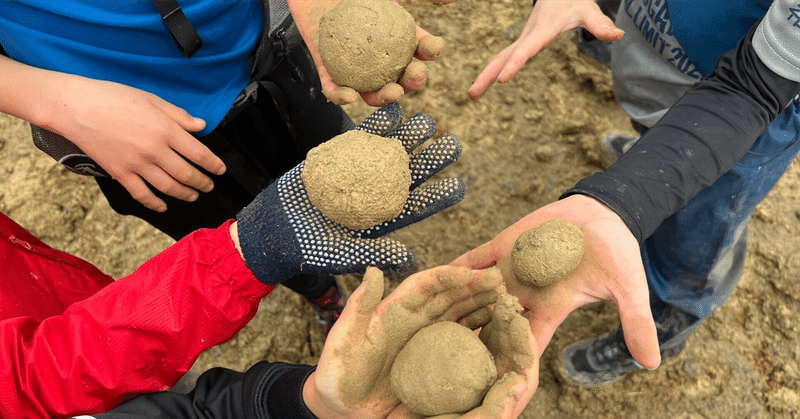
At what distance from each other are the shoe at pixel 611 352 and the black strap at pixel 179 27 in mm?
1802

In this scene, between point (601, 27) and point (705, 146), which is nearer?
point (705, 146)

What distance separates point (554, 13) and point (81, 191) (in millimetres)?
2519

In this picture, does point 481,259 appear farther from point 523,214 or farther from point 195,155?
point 523,214

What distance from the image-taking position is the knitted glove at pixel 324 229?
1.36 meters

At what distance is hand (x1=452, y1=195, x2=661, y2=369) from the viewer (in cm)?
124

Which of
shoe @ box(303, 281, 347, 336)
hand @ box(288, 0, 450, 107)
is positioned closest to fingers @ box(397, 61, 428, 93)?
hand @ box(288, 0, 450, 107)

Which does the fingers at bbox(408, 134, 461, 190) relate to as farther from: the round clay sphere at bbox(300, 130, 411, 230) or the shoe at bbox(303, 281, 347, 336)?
the shoe at bbox(303, 281, 347, 336)

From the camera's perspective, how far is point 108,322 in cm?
121

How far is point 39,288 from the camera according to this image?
1.38 meters

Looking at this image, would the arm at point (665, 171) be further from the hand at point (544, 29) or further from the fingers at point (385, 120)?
the fingers at point (385, 120)

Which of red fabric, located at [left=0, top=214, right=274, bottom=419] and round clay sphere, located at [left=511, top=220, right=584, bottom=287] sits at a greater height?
red fabric, located at [left=0, top=214, right=274, bottom=419]

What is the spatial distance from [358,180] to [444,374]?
58 centimetres

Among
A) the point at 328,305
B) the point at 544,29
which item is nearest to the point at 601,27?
the point at 544,29

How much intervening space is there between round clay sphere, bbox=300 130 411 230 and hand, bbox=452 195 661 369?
13.3 inches
